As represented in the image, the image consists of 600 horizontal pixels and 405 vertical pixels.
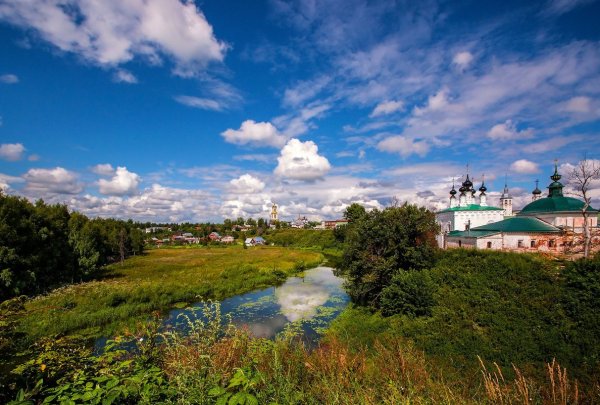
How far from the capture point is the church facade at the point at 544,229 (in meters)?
25.2

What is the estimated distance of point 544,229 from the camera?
26297 millimetres

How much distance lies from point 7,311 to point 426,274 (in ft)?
64.5

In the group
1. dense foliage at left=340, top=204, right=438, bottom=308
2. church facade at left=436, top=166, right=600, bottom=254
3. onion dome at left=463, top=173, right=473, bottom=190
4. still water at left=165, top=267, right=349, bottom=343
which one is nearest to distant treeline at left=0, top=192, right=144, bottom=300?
still water at left=165, top=267, right=349, bottom=343

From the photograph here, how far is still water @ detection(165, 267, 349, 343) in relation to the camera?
18861 mm

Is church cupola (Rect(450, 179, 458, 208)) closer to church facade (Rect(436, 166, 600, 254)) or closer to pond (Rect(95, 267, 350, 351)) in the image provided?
church facade (Rect(436, 166, 600, 254))

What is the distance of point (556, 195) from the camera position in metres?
32.8

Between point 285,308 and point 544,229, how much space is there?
26586mm

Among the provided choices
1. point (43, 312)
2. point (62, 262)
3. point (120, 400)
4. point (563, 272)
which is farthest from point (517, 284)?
point (62, 262)

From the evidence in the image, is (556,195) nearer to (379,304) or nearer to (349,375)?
(379,304)

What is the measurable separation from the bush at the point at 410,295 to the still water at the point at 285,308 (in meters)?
4.95

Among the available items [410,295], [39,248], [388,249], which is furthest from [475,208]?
[39,248]

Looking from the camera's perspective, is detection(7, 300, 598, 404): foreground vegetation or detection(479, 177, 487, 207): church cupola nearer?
detection(7, 300, 598, 404): foreground vegetation

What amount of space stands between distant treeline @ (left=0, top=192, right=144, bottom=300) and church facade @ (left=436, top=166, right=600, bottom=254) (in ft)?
129

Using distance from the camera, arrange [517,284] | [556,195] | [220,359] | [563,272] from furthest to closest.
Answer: [556,195] < [517,284] < [563,272] < [220,359]
